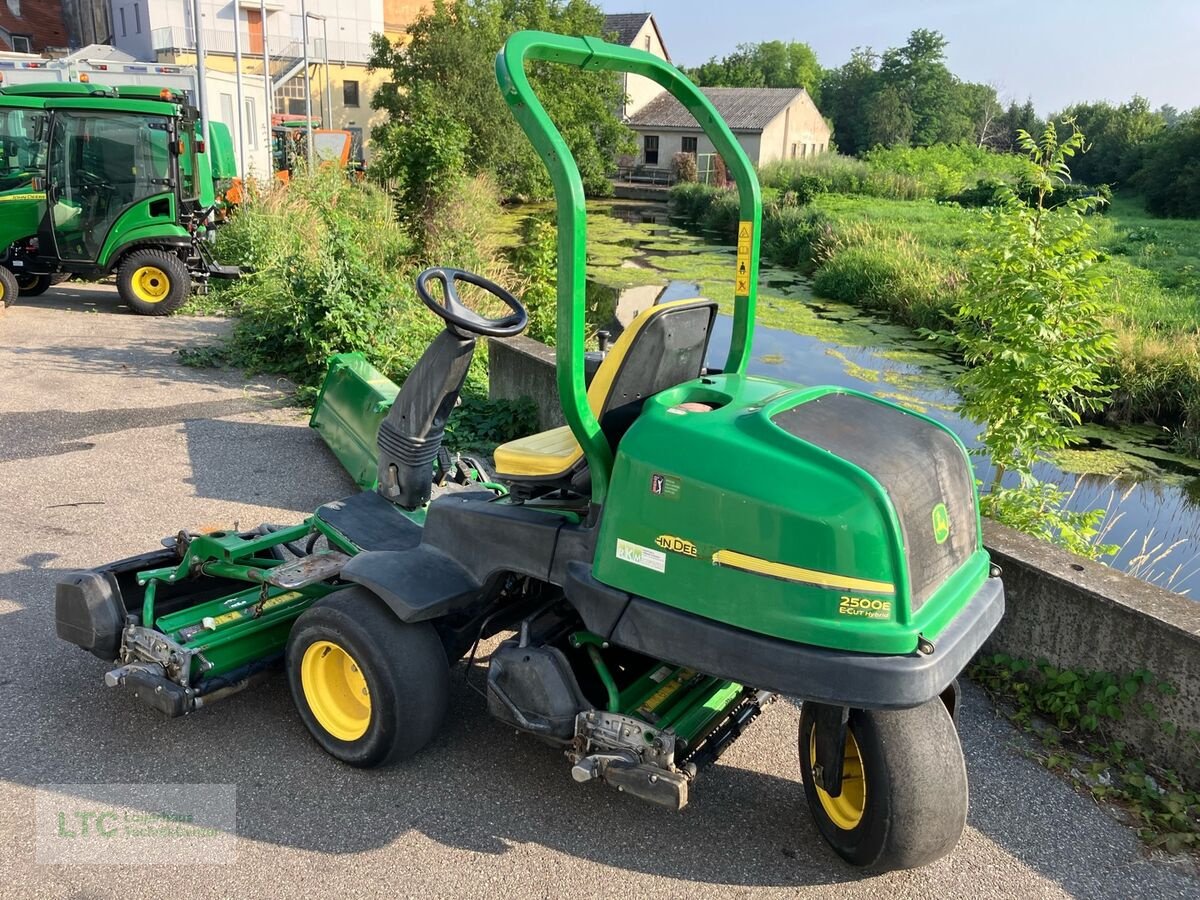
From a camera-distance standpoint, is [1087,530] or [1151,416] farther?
[1151,416]

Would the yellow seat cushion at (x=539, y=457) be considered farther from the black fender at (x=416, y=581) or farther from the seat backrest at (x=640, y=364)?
the black fender at (x=416, y=581)

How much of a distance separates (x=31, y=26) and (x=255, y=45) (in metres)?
A: 10.5

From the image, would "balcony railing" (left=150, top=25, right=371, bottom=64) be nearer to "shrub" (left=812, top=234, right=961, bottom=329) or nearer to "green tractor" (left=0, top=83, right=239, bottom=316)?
"shrub" (left=812, top=234, right=961, bottom=329)

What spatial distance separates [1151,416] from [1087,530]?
753 cm

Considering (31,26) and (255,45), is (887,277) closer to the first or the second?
(255,45)

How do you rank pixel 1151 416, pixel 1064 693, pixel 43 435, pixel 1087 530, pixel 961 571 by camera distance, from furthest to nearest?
1. pixel 1151 416
2. pixel 43 435
3. pixel 1087 530
4. pixel 1064 693
5. pixel 961 571

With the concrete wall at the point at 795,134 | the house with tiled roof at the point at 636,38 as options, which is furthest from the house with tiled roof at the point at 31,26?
the concrete wall at the point at 795,134

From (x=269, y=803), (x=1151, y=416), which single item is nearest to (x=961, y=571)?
(x=269, y=803)

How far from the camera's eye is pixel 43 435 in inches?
260

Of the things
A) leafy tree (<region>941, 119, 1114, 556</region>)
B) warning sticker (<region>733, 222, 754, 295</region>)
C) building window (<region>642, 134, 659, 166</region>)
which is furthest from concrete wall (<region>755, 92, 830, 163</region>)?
warning sticker (<region>733, 222, 754, 295</region>)

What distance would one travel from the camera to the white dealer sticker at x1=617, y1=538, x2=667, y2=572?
2598mm

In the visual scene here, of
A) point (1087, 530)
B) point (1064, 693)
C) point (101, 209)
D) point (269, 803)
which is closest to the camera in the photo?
point (269, 803)

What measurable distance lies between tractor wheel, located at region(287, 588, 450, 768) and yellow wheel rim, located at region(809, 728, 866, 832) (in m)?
1.22

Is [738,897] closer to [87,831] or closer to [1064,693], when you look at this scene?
[1064,693]
